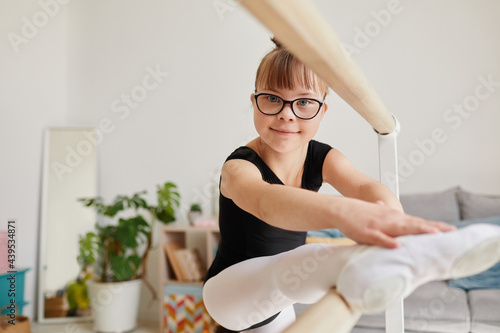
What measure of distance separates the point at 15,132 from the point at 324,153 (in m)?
3.24

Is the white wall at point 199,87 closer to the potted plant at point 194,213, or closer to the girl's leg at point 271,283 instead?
the potted plant at point 194,213

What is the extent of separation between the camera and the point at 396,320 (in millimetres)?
1125

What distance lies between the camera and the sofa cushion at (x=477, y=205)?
275cm

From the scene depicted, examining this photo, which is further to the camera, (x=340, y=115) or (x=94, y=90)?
(x=94, y=90)

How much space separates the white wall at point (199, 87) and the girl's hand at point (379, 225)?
2402mm

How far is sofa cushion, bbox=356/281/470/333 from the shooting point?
7.43 feet

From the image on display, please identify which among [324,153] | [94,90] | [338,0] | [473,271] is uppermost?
[338,0]

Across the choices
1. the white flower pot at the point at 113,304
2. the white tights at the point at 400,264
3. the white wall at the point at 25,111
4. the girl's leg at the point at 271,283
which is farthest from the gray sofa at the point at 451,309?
the white wall at the point at 25,111

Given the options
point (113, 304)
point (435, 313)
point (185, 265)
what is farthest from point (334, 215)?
point (113, 304)

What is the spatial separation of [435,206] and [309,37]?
8.95ft

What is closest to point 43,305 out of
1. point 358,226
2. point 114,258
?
point 114,258

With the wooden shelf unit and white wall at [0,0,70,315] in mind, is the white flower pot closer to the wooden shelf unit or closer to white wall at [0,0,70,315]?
the wooden shelf unit

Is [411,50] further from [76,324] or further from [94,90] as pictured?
[76,324]

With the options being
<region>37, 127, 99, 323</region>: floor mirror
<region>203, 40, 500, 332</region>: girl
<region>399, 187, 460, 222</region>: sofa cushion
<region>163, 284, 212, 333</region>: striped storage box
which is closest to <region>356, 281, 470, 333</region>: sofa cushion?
<region>399, 187, 460, 222</region>: sofa cushion
